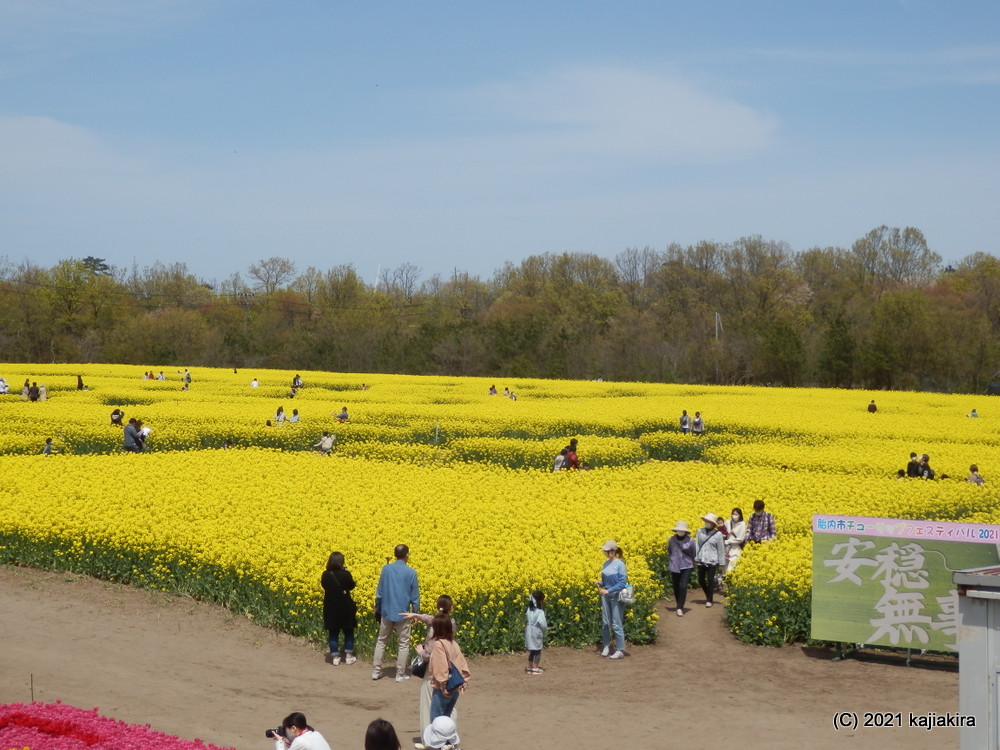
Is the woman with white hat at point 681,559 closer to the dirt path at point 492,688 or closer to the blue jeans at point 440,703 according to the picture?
the dirt path at point 492,688

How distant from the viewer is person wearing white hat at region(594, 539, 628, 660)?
1347cm

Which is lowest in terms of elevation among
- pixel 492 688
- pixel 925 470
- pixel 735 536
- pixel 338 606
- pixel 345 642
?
pixel 492 688

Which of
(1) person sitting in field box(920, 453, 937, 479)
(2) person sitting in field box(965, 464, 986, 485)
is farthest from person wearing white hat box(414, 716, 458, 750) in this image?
(1) person sitting in field box(920, 453, 937, 479)

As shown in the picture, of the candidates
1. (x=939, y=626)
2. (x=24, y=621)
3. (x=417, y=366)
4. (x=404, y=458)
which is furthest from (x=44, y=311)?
(x=939, y=626)

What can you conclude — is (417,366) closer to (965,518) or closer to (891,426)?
(891,426)

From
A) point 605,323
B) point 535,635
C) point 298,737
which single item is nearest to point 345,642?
point 535,635

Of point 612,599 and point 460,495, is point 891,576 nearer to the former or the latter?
point 612,599

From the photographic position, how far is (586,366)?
89688 millimetres

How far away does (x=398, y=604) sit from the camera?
12.2 metres

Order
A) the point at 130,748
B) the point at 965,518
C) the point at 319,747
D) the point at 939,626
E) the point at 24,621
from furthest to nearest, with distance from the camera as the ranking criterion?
1. the point at 965,518
2. the point at 24,621
3. the point at 939,626
4. the point at 130,748
5. the point at 319,747

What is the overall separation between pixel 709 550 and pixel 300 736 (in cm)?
963

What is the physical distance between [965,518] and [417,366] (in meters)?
73.0

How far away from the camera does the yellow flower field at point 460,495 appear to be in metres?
14.7

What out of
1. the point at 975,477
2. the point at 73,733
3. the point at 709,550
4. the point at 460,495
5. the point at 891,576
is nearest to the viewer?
the point at 73,733
